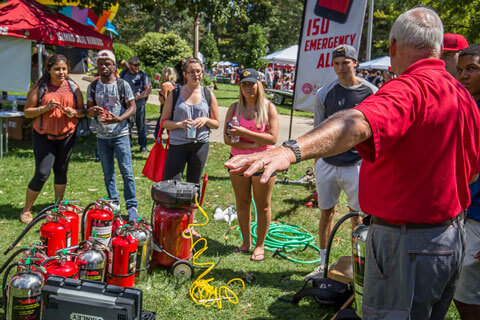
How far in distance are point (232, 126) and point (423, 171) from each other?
2.74m

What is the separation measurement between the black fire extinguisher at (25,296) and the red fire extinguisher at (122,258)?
806mm

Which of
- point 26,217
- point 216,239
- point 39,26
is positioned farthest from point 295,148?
point 39,26

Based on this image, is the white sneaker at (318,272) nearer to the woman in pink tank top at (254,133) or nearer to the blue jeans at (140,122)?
the woman in pink tank top at (254,133)

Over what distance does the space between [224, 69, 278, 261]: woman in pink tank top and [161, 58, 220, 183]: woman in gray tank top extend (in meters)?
0.40

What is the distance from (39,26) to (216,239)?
6607mm

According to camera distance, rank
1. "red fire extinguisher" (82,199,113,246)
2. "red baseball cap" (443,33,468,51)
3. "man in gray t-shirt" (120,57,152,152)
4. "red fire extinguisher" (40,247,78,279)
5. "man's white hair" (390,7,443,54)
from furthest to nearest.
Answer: "man in gray t-shirt" (120,57,152,152), "red fire extinguisher" (82,199,113,246), "red baseball cap" (443,33,468,51), "red fire extinguisher" (40,247,78,279), "man's white hair" (390,7,443,54)

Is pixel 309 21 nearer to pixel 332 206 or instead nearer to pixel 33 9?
pixel 332 206

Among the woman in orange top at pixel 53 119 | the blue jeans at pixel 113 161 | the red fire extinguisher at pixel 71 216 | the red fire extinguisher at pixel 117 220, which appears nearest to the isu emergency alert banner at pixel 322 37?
the blue jeans at pixel 113 161

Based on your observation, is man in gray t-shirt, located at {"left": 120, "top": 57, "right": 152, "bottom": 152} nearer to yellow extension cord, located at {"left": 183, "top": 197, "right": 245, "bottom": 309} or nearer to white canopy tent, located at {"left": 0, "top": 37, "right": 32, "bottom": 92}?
white canopy tent, located at {"left": 0, "top": 37, "right": 32, "bottom": 92}

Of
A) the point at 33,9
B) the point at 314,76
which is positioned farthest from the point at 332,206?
the point at 33,9

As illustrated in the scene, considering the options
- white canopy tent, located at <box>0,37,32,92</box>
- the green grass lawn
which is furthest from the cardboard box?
white canopy tent, located at <box>0,37,32,92</box>

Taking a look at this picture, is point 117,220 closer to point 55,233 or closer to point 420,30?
point 55,233

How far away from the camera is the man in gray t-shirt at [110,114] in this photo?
17.9 ft

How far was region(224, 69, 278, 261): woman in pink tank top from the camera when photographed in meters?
4.63
